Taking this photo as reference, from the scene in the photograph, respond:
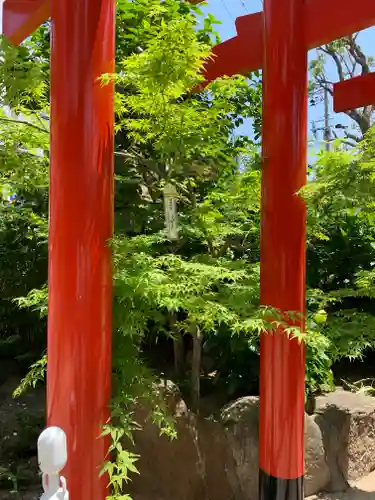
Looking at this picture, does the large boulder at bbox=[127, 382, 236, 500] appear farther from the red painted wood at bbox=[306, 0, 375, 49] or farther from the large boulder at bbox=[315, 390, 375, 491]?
the red painted wood at bbox=[306, 0, 375, 49]

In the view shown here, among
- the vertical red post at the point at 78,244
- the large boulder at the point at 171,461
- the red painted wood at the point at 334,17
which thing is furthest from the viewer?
the large boulder at the point at 171,461

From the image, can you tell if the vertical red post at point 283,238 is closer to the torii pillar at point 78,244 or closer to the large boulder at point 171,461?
the large boulder at point 171,461

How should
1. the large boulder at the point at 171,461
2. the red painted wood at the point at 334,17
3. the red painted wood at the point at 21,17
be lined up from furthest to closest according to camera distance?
the red painted wood at the point at 21,17
the large boulder at the point at 171,461
the red painted wood at the point at 334,17

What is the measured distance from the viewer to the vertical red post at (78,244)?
2.42 metres

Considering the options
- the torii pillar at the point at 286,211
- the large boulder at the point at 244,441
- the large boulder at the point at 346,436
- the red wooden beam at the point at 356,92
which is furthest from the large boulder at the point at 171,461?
the red wooden beam at the point at 356,92

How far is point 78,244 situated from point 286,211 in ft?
4.34

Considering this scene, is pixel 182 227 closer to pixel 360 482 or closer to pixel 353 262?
pixel 360 482

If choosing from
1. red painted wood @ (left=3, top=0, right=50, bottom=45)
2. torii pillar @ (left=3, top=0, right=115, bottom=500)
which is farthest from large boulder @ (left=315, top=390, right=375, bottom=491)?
red painted wood @ (left=3, top=0, right=50, bottom=45)

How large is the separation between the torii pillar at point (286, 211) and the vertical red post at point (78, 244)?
1.10 m

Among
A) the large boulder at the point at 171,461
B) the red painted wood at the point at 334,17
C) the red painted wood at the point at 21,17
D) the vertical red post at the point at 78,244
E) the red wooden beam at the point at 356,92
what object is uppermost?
the red painted wood at the point at 21,17

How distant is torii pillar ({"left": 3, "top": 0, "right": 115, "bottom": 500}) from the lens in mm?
2422

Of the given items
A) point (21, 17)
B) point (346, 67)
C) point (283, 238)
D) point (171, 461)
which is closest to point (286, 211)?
point (283, 238)

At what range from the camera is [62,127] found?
2436 millimetres

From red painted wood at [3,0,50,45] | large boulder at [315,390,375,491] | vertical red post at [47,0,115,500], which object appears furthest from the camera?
large boulder at [315,390,375,491]
